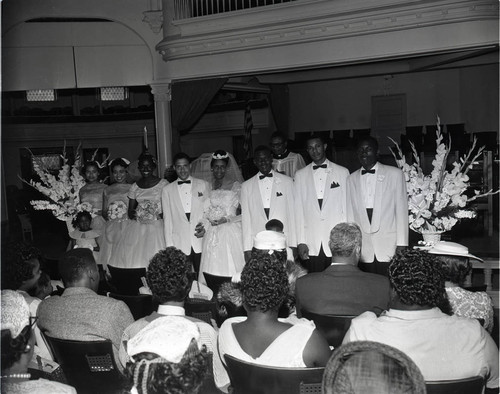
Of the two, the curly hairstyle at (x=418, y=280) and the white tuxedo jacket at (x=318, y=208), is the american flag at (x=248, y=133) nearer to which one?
the white tuxedo jacket at (x=318, y=208)

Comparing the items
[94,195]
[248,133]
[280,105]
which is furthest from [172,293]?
[280,105]

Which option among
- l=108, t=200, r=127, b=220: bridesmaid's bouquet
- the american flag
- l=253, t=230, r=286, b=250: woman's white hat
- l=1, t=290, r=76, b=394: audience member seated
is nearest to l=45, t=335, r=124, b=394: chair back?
l=1, t=290, r=76, b=394: audience member seated

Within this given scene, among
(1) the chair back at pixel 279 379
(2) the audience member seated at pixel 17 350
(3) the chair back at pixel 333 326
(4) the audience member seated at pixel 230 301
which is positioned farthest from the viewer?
(4) the audience member seated at pixel 230 301

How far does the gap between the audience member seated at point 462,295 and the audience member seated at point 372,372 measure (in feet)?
5.71

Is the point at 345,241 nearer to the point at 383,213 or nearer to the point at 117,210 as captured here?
the point at 383,213

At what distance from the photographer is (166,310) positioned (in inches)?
115

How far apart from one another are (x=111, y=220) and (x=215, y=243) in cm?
151

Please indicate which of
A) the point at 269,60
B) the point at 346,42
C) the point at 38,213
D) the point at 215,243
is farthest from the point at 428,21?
the point at 38,213

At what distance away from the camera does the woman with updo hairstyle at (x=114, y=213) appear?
682cm

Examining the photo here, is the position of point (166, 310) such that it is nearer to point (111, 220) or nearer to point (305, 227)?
point (305, 227)

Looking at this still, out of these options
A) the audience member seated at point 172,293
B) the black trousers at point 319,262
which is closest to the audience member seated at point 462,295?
the audience member seated at point 172,293

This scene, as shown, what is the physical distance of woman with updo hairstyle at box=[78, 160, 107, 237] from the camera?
23.0ft

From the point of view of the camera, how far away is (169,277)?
2.95 meters

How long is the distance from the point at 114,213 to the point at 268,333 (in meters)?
4.46
